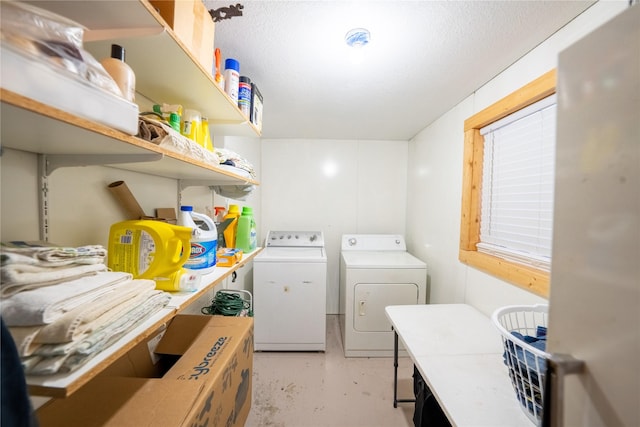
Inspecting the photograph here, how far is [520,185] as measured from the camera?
55.2 inches

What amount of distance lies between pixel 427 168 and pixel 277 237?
1857 millimetres

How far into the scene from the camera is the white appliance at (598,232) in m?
0.36

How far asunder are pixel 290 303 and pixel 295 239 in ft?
2.62

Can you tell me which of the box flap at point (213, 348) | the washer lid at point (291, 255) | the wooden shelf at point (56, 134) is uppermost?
A: the wooden shelf at point (56, 134)

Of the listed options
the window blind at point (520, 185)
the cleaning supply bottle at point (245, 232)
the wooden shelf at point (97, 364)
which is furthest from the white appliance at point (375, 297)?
the wooden shelf at point (97, 364)

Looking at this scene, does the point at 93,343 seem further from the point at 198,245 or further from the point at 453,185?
the point at 453,185

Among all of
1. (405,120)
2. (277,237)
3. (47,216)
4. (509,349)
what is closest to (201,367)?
(47,216)

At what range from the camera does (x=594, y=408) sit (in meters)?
0.40

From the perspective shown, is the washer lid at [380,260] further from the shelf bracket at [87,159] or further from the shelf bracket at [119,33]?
the shelf bracket at [119,33]

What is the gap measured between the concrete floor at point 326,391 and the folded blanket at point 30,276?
1.64m

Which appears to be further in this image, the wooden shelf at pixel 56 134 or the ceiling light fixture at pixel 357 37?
the ceiling light fixture at pixel 357 37

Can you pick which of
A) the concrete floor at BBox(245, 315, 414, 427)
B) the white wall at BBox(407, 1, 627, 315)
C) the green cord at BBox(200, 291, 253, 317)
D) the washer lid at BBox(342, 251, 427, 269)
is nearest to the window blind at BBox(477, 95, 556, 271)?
the white wall at BBox(407, 1, 627, 315)

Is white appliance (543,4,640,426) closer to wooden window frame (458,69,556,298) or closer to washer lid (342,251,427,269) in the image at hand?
wooden window frame (458,69,556,298)

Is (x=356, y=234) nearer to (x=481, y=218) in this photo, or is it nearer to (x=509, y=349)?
(x=481, y=218)
